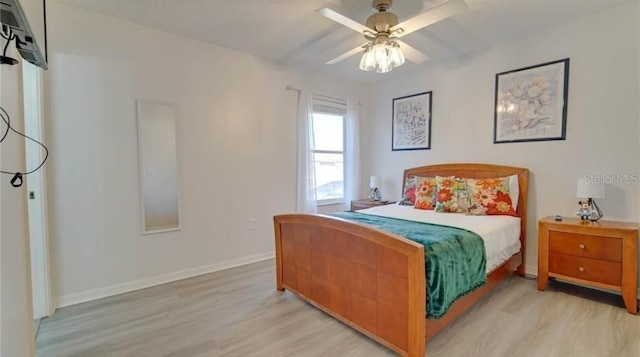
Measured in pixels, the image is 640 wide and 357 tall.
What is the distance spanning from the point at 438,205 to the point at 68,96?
3688 millimetres

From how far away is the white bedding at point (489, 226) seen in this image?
2500 mm

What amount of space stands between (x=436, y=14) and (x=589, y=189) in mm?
2063

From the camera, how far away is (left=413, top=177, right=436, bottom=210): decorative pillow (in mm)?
3538

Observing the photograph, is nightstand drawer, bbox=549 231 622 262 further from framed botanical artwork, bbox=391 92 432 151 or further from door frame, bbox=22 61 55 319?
door frame, bbox=22 61 55 319

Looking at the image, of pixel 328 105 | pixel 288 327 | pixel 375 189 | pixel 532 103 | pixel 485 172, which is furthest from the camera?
pixel 375 189

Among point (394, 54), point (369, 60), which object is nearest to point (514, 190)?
point (394, 54)

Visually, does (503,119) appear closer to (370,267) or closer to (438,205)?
(438,205)

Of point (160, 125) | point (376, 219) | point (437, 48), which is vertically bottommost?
point (376, 219)

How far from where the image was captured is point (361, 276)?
6.97 ft

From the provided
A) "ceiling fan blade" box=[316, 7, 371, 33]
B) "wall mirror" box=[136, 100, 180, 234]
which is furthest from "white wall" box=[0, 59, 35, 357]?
"ceiling fan blade" box=[316, 7, 371, 33]

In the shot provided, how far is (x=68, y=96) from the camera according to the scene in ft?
8.62

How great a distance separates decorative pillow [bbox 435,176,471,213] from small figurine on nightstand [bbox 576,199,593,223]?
924 mm

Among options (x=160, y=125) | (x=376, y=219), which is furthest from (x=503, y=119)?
(x=160, y=125)

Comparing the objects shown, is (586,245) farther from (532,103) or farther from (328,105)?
(328,105)
